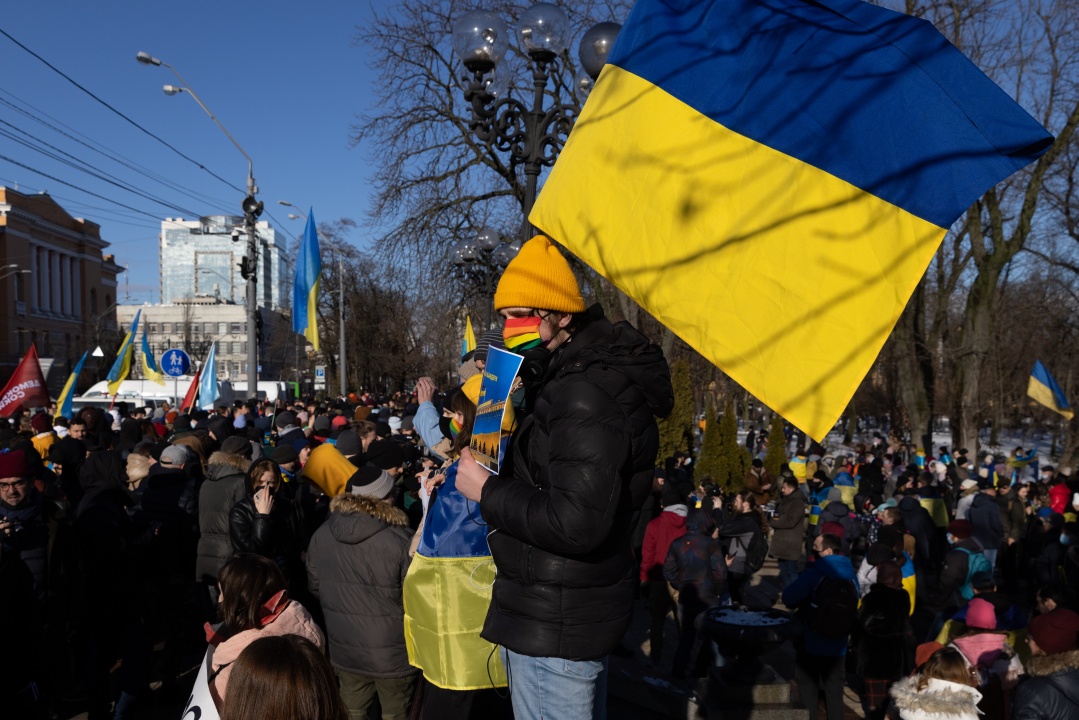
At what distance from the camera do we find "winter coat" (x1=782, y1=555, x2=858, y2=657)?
6.35m

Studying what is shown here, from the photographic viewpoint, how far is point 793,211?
3.01 metres

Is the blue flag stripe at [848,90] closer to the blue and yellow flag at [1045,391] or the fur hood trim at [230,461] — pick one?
the fur hood trim at [230,461]

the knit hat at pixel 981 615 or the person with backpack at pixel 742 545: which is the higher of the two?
the knit hat at pixel 981 615

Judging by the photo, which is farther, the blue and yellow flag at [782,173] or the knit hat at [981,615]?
the knit hat at [981,615]

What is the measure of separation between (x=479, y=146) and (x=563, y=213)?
1576 cm

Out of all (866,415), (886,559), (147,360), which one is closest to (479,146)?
(147,360)

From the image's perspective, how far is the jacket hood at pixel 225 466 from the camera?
7039 mm

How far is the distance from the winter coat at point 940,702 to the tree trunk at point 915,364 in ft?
68.0

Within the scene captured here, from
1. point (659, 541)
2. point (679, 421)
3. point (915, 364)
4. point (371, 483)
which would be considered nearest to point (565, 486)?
point (371, 483)

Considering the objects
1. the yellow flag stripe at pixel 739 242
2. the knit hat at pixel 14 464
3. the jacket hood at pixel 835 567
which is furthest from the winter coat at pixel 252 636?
the jacket hood at pixel 835 567

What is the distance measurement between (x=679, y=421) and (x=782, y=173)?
16.6m

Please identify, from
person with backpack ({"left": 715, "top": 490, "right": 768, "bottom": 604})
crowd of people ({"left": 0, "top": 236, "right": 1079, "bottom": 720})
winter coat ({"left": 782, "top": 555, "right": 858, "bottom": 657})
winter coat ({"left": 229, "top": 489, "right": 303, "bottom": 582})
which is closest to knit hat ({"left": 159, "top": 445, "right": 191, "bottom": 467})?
crowd of people ({"left": 0, "top": 236, "right": 1079, "bottom": 720})

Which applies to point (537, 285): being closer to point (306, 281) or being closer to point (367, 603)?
point (367, 603)

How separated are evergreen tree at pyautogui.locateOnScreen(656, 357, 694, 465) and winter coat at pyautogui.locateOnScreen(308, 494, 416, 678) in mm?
13061
